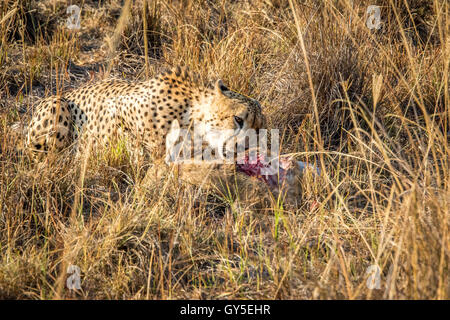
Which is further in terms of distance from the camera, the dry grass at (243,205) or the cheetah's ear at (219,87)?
the cheetah's ear at (219,87)

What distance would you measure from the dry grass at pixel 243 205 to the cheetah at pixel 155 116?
16 centimetres

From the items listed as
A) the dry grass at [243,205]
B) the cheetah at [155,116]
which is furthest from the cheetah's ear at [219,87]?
the dry grass at [243,205]

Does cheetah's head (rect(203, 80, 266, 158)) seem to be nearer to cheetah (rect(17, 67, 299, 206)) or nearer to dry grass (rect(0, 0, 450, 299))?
cheetah (rect(17, 67, 299, 206))

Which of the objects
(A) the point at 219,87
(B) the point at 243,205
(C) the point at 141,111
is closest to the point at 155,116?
(C) the point at 141,111

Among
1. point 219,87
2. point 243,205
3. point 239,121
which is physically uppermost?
point 219,87

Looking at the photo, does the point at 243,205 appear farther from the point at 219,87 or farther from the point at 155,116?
the point at 155,116

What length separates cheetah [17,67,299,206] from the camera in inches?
126

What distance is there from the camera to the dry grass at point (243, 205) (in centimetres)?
226

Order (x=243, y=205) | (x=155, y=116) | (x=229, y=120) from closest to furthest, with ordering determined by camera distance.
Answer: (x=243, y=205) → (x=229, y=120) → (x=155, y=116)

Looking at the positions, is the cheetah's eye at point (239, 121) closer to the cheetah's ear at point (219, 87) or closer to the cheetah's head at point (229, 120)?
the cheetah's head at point (229, 120)

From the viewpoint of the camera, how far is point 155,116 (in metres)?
3.46

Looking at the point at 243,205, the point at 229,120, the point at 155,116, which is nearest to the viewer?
the point at 243,205

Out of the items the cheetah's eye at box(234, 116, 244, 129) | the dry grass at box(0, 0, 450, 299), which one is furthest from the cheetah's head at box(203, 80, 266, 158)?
the dry grass at box(0, 0, 450, 299)

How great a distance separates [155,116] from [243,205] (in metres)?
0.85
